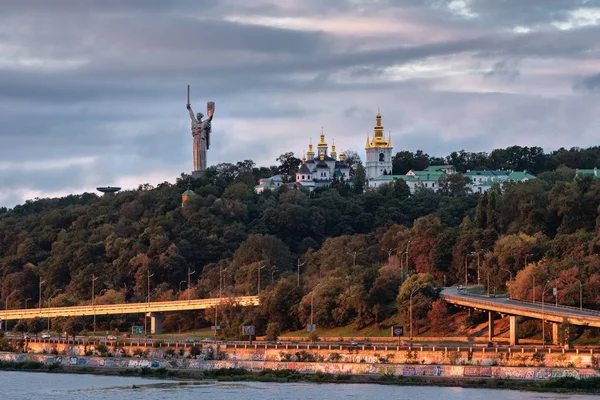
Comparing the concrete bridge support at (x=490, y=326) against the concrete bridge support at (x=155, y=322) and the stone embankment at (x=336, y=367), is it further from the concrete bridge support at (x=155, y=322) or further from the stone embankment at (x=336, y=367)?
the concrete bridge support at (x=155, y=322)

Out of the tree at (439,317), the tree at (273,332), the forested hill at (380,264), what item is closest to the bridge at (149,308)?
the forested hill at (380,264)

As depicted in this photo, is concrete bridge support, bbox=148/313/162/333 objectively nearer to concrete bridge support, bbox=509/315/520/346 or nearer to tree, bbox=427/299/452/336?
tree, bbox=427/299/452/336

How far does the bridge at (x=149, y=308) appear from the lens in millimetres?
152750

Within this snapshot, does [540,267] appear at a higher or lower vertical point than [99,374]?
higher

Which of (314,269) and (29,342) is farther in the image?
(314,269)

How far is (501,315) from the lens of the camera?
5138 inches

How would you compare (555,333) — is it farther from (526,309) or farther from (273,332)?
(273,332)

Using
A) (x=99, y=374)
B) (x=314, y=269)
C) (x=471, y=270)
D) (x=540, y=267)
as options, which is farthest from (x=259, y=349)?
(x=314, y=269)

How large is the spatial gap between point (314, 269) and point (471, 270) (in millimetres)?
24784

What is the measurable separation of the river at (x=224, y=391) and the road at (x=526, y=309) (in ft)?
53.3

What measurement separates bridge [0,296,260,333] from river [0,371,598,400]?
43.7 metres

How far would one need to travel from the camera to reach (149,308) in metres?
157

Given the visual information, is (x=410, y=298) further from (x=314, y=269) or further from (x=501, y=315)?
(x=314, y=269)

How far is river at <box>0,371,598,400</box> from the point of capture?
95.8m
